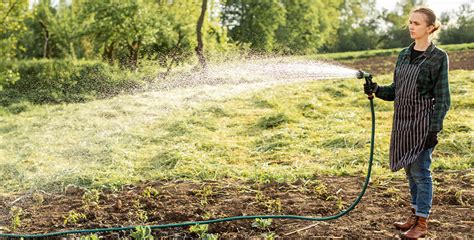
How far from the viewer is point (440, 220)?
3680mm

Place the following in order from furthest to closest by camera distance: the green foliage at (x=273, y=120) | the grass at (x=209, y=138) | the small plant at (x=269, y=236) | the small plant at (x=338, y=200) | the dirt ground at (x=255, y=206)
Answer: the green foliage at (x=273, y=120) → the grass at (x=209, y=138) → the small plant at (x=338, y=200) → the dirt ground at (x=255, y=206) → the small plant at (x=269, y=236)

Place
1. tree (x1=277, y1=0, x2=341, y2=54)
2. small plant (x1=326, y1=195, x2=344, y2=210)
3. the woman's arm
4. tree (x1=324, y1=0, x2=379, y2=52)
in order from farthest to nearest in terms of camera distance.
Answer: tree (x1=324, y1=0, x2=379, y2=52)
tree (x1=277, y1=0, x2=341, y2=54)
small plant (x1=326, y1=195, x2=344, y2=210)
the woman's arm

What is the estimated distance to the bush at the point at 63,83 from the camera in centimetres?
1317

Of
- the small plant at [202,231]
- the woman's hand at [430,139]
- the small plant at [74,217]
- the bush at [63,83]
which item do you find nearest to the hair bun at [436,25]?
the woman's hand at [430,139]

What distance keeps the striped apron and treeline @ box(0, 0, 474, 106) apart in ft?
2.48

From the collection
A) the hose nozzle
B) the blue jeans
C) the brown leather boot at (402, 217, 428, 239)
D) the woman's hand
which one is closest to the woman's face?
the hose nozzle

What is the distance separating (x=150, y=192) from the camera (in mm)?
4570

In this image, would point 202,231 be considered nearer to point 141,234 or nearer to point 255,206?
point 141,234

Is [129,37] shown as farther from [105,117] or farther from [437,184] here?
[437,184]

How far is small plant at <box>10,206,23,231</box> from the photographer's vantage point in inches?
156

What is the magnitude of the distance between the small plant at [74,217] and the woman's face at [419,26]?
8.51 ft

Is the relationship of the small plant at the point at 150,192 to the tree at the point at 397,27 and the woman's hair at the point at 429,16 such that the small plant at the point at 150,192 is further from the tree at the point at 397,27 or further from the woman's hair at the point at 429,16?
the tree at the point at 397,27

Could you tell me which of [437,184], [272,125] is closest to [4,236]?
[437,184]

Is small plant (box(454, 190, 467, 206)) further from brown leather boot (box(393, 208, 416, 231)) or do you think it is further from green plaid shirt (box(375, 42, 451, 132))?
green plaid shirt (box(375, 42, 451, 132))
